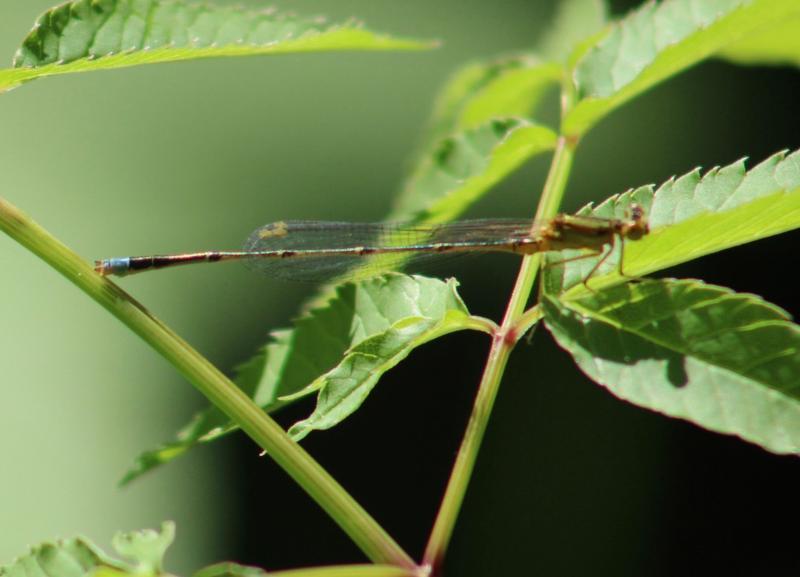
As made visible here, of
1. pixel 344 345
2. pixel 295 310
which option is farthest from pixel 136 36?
pixel 295 310

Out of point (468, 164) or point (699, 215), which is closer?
point (699, 215)

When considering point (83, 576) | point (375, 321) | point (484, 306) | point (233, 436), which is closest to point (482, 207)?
point (484, 306)

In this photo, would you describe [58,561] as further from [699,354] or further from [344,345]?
[699,354]

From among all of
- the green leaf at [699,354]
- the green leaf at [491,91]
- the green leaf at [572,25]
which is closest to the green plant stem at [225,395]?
the green leaf at [699,354]

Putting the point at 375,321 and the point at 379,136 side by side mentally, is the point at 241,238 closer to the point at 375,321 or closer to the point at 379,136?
the point at 379,136

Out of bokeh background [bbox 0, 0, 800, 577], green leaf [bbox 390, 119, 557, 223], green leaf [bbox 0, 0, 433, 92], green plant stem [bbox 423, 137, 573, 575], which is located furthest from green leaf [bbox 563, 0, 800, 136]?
bokeh background [bbox 0, 0, 800, 577]
